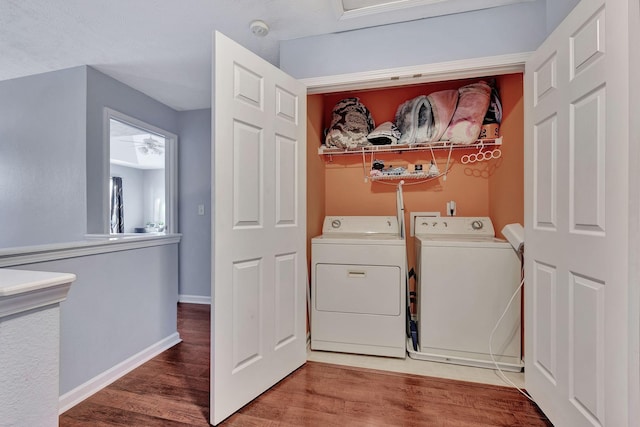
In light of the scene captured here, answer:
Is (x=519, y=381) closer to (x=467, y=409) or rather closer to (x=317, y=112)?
(x=467, y=409)

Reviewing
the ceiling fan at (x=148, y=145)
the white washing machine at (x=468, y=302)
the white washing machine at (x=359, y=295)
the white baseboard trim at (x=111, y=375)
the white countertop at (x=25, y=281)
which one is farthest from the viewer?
the ceiling fan at (x=148, y=145)

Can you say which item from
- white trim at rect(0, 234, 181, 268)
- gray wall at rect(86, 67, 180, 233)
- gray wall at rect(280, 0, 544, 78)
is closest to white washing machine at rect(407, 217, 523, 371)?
gray wall at rect(280, 0, 544, 78)

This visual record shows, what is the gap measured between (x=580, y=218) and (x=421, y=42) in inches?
54.2

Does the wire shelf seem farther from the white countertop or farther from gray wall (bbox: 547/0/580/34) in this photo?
the white countertop

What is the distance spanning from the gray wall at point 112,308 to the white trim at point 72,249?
33 millimetres

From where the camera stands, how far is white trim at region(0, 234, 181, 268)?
1338mm

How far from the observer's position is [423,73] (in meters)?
1.88

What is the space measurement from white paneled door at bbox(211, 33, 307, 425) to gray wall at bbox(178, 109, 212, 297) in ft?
6.19

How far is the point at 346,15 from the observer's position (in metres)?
1.83

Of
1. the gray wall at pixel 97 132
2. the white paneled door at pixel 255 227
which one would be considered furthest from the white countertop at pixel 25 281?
the gray wall at pixel 97 132

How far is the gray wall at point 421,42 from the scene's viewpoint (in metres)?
1.74

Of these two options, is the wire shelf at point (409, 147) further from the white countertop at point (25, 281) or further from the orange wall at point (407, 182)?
the white countertop at point (25, 281)

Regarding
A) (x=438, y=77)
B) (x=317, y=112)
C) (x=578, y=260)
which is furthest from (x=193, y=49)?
(x=578, y=260)

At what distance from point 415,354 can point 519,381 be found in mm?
619
